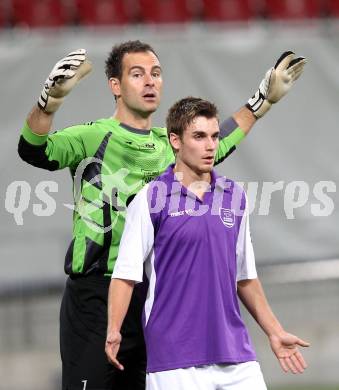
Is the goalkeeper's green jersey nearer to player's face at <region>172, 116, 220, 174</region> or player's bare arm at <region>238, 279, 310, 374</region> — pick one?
player's face at <region>172, 116, 220, 174</region>

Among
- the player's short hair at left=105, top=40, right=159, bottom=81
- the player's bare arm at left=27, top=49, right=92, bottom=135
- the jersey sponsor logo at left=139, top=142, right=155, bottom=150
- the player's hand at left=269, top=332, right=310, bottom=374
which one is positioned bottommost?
the player's hand at left=269, top=332, right=310, bottom=374

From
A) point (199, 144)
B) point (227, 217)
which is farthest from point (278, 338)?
point (199, 144)

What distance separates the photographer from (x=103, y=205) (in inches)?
173

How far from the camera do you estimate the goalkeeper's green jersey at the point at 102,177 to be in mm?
4371

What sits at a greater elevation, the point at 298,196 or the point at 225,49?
the point at 225,49

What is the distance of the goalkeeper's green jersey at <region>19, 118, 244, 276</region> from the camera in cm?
437

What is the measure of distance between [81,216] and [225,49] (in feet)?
10.7

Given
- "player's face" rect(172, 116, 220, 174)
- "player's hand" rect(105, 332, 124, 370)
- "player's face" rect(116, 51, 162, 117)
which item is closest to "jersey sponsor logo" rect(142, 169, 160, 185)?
"player's face" rect(116, 51, 162, 117)

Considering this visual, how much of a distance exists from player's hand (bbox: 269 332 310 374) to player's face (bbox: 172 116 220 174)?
0.70m

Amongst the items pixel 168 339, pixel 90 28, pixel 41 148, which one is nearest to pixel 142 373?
pixel 168 339

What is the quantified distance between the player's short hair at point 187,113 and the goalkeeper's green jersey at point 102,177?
45 centimetres

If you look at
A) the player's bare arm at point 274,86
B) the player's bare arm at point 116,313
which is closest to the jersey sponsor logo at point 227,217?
the player's bare arm at point 116,313

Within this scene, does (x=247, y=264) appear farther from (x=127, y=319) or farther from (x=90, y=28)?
(x=90, y=28)

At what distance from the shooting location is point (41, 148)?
13.6ft
